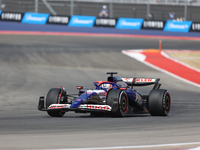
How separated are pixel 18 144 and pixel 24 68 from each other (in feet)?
55.8

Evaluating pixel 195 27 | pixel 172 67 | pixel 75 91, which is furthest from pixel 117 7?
pixel 75 91

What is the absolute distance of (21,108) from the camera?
12867 mm

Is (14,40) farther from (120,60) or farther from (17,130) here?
(17,130)

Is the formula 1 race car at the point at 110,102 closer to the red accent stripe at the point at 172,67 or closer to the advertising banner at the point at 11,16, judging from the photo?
the red accent stripe at the point at 172,67

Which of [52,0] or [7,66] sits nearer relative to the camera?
[7,66]

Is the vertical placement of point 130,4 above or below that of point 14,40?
above

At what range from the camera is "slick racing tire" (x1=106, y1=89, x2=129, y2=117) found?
10461 millimetres

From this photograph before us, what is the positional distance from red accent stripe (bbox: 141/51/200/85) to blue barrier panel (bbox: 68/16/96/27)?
11.0 meters

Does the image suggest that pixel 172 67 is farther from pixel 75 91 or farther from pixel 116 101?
pixel 116 101

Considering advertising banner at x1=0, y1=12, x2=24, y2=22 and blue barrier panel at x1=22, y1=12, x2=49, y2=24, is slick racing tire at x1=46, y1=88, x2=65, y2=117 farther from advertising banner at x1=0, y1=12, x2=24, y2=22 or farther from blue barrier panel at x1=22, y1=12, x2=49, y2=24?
blue barrier panel at x1=22, y1=12, x2=49, y2=24

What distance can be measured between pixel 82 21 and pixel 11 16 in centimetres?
652

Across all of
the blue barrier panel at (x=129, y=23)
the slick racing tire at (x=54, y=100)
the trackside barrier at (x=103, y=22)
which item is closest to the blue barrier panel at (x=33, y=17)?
the trackside barrier at (x=103, y=22)

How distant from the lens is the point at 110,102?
1048 centimetres

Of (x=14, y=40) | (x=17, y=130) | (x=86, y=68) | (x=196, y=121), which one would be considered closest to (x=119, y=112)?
(x=196, y=121)
